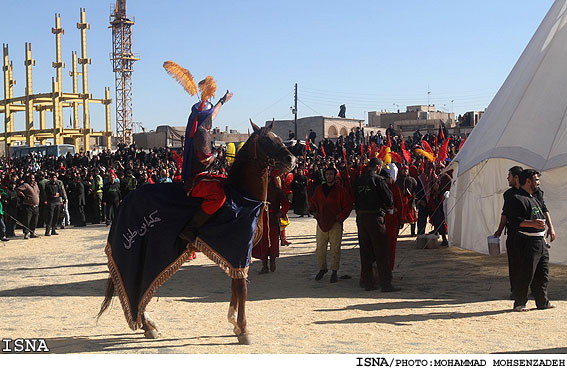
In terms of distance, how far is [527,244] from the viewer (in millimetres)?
7250

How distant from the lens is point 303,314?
7.29 m

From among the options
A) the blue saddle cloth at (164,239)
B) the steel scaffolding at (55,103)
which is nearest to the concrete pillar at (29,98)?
the steel scaffolding at (55,103)

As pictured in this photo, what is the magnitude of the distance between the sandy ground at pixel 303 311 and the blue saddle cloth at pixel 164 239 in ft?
1.84

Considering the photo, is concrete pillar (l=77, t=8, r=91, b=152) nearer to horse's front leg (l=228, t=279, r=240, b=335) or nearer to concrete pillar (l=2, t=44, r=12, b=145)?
concrete pillar (l=2, t=44, r=12, b=145)

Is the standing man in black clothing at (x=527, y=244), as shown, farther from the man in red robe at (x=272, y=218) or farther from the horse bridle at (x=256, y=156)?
the man in red robe at (x=272, y=218)

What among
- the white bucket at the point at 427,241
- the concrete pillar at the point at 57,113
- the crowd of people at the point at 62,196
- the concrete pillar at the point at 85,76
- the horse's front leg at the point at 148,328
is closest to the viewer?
the horse's front leg at the point at 148,328

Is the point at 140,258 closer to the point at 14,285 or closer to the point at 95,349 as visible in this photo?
the point at 95,349

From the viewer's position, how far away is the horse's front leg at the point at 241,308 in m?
5.93

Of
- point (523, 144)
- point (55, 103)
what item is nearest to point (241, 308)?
point (523, 144)

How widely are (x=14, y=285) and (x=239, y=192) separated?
5043 mm

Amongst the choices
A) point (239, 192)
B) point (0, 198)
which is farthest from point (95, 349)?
point (0, 198)

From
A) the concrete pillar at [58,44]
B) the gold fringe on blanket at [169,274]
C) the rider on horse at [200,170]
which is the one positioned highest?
the concrete pillar at [58,44]

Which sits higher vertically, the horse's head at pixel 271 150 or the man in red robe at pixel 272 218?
the horse's head at pixel 271 150

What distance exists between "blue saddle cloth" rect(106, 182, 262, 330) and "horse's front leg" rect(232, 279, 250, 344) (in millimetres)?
117
